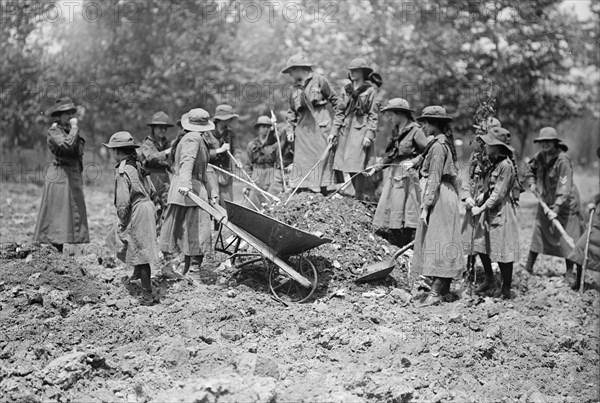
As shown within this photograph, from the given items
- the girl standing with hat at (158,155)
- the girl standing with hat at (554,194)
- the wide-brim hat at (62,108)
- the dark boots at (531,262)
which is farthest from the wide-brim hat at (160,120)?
the dark boots at (531,262)

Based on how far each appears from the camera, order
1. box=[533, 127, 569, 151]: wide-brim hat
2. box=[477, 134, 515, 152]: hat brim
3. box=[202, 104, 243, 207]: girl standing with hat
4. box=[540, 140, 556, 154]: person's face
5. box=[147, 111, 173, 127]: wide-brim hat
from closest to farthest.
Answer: box=[477, 134, 515, 152]: hat brim, box=[147, 111, 173, 127]: wide-brim hat, box=[533, 127, 569, 151]: wide-brim hat, box=[540, 140, 556, 154]: person's face, box=[202, 104, 243, 207]: girl standing with hat

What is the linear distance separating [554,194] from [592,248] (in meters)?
1.22

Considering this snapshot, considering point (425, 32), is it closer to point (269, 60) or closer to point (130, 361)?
point (269, 60)

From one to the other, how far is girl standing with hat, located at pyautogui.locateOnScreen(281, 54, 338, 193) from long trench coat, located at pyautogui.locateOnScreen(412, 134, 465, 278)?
8.48ft

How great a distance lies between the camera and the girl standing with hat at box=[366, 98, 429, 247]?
A: 364 inches

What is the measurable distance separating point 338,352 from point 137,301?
97.8 inches

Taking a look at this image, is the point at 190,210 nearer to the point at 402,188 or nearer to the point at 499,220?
the point at 402,188

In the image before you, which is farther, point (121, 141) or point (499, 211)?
point (499, 211)

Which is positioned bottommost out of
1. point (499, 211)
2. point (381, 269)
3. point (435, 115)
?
point (381, 269)

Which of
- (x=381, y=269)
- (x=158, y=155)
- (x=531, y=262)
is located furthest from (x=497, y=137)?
(x=158, y=155)

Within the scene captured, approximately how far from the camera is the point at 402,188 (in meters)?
9.37

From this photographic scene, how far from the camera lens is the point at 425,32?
71.9ft

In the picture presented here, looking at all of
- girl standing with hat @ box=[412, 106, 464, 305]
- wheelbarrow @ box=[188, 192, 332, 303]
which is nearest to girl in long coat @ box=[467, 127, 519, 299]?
girl standing with hat @ box=[412, 106, 464, 305]

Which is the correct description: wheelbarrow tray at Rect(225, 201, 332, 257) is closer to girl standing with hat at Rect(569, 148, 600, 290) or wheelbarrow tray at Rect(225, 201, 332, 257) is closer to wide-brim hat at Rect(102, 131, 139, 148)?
wide-brim hat at Rect(102, 131, 139, 148)
